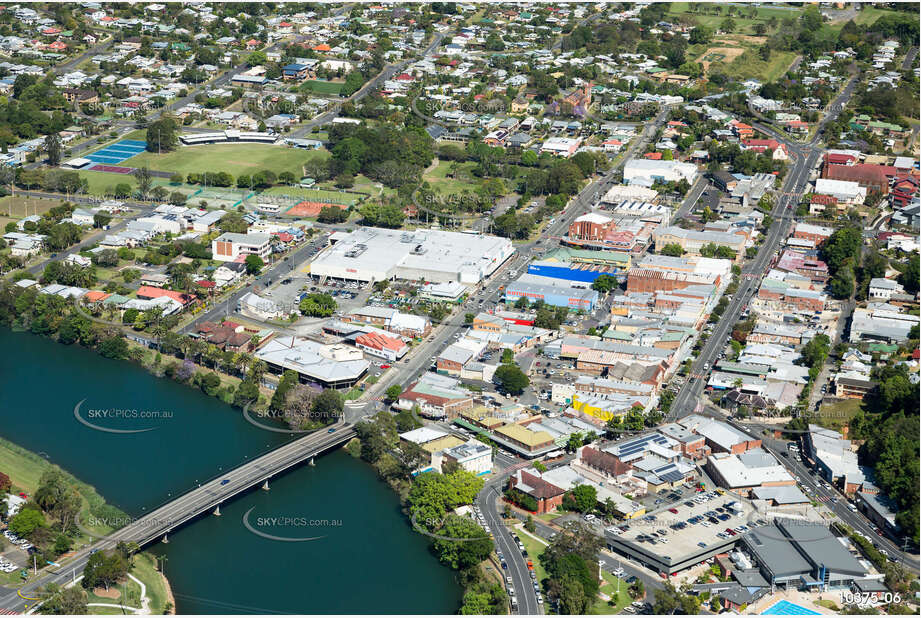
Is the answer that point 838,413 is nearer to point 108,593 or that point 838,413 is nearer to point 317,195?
point 108,593

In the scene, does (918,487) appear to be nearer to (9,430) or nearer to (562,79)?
(9,430)

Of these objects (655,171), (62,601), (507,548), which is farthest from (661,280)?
(62,601)

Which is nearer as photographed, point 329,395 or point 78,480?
point 78,480

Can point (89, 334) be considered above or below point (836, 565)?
below

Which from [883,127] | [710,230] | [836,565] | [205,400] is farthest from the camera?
[883,127]

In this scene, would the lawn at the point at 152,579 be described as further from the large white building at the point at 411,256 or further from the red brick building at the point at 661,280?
the red brick building at the point at 661,280

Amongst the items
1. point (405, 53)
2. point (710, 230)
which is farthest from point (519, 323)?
point (405, 53)
